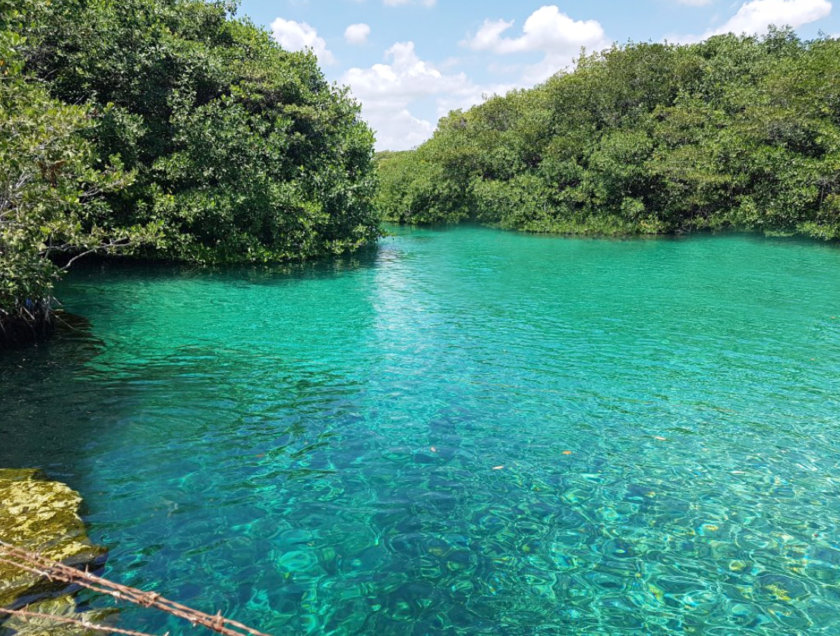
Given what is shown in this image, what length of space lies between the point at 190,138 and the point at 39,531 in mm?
21365

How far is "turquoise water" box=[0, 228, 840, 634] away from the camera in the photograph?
5.43m

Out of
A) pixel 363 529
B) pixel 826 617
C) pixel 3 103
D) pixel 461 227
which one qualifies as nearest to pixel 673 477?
pixel 826 617

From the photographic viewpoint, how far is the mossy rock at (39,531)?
198 inches

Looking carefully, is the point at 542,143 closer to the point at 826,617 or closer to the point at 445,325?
the point at 445,325

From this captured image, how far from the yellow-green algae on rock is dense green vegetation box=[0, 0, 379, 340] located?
23.7 ft

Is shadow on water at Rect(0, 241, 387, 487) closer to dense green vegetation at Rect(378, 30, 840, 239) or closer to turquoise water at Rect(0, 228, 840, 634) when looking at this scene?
turquoise water at Rect(0, 228, 840, 634)

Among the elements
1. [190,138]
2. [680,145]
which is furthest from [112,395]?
[680,145]

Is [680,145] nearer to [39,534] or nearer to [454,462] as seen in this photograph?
[454,462]

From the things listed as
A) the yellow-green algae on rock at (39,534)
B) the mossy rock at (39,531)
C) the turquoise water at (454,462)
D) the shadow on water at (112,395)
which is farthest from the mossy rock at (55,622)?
the shadow on water at (112,395)

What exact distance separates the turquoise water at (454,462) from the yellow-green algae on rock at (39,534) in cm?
29

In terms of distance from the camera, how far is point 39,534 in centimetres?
586

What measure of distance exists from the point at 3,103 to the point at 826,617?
54.1 ft

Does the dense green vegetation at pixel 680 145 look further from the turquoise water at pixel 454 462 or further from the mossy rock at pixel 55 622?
the mossy rock at pixel 55 622

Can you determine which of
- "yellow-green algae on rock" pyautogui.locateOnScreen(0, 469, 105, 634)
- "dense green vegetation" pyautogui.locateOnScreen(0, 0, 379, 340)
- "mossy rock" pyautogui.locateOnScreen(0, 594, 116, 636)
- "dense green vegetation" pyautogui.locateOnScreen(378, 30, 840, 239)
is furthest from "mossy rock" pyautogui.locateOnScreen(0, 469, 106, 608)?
"dense green vegetation" pyautogui.locateOnScreen(378, 30, 840, 239)
